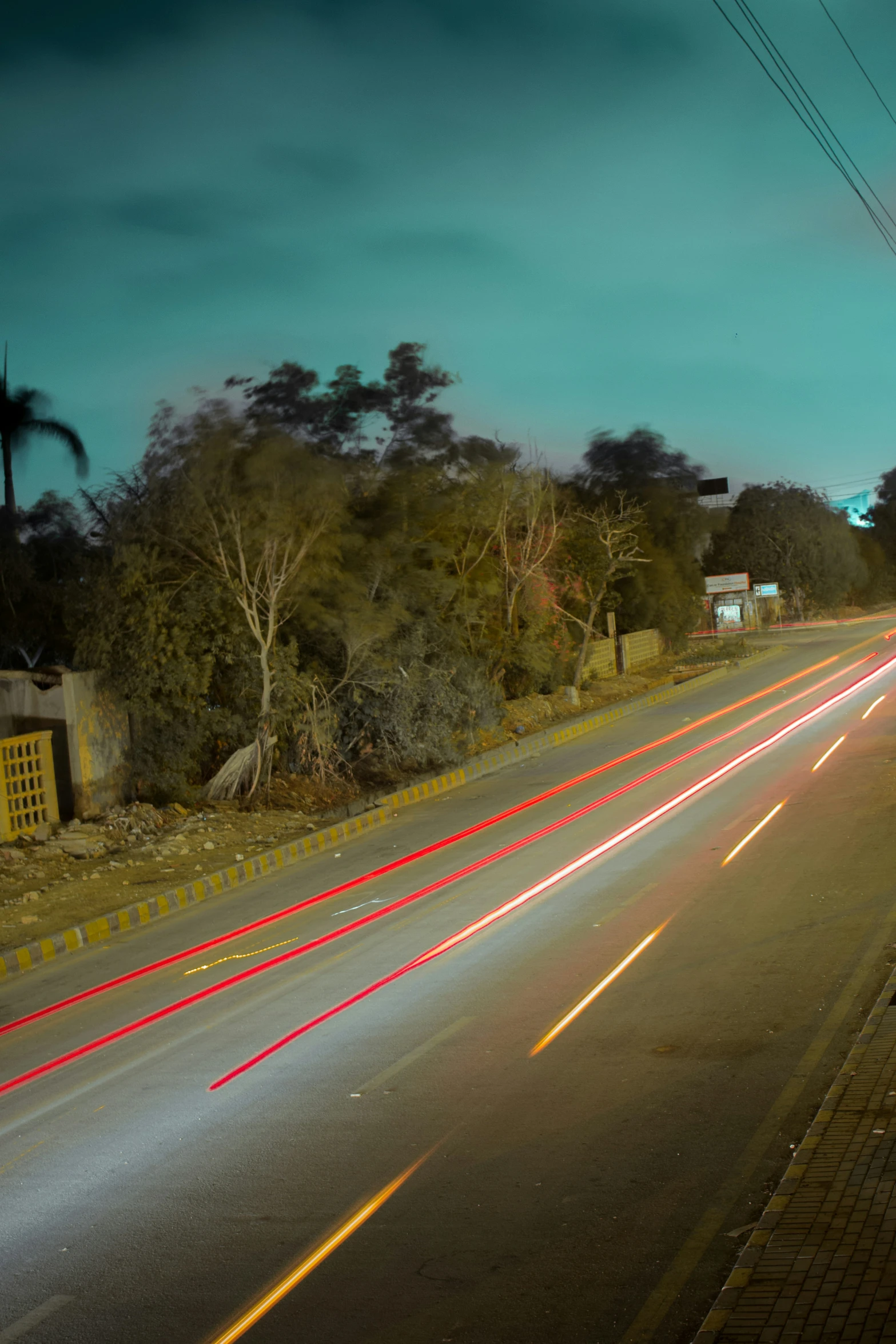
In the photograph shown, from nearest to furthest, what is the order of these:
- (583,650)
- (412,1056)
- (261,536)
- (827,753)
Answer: (412,1056) < (261,536) < (827,753) < (583,650)

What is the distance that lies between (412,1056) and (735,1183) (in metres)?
2.87

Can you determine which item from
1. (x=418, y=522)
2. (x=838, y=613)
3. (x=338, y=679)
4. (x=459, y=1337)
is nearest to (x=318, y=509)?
(x=338, y=679)

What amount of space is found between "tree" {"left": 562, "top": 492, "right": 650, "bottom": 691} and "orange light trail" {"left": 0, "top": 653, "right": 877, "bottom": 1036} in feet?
23.5

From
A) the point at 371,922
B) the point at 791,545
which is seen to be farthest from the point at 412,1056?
the point at 791,545

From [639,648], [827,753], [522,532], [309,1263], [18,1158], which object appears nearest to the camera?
[309,1263]

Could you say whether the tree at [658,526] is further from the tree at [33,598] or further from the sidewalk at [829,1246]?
the sidewalk at [829,1246]

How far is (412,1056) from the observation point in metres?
8.10

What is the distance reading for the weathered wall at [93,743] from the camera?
1928 cm

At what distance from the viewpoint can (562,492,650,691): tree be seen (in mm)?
36531

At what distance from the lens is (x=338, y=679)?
23.4 meters

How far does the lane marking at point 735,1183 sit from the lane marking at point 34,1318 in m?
2.56

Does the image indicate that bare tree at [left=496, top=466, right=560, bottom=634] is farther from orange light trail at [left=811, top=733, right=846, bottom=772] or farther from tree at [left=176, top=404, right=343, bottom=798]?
orange light trail at [left=811, top=733, right=846, bottom=772]

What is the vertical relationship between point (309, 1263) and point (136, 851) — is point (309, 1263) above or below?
below

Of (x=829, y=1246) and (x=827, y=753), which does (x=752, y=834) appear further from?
(x=829, y=1246)
